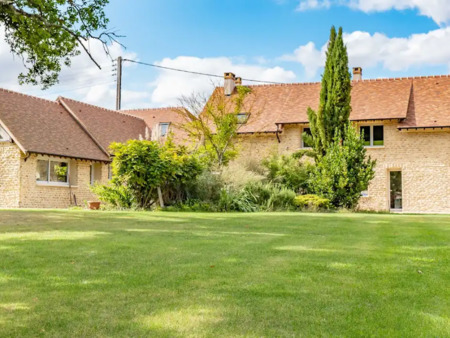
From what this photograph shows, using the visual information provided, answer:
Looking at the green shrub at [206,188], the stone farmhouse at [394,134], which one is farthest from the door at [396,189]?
the green shrub at [206,188]

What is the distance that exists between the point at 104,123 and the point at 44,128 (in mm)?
5648

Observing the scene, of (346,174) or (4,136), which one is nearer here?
(346,174)

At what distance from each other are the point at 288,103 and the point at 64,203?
44.4 ft

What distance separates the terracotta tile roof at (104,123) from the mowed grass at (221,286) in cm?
2125

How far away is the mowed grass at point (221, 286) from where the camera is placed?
3.68 m

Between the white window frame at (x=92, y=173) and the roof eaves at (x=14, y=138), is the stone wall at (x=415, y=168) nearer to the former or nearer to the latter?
the white window frame at (x=92, y=173)

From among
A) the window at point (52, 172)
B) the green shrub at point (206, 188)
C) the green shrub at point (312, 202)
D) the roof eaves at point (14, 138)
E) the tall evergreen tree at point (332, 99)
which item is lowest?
the green shrub at point (312, 202)

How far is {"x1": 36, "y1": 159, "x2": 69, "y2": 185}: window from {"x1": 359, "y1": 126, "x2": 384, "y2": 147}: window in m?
15.6

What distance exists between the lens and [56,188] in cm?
2530

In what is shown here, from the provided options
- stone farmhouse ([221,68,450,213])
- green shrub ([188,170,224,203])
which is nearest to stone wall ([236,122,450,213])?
stone farmhouse ([221,68,450,213])

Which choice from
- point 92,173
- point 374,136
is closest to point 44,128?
point 92,173

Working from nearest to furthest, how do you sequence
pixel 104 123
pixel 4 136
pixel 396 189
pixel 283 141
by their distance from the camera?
pixel 4 136 → pixel 396 189 → pixel 283 141 → pixel 104 123

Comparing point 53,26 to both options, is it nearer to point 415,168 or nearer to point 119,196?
point 119,196

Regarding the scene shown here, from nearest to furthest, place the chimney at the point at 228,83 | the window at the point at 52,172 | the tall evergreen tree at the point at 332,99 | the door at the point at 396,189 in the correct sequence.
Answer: the tall evergreen tree at the point at 332,99 < the window at the point at 52,172 < the door at the point at 396,189 < the chimney at the point at 228,83
